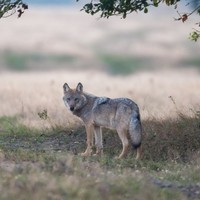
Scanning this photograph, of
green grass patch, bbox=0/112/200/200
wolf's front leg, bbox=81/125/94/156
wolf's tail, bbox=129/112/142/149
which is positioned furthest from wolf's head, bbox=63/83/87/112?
wolf's tail, bbox=129/112/142/149

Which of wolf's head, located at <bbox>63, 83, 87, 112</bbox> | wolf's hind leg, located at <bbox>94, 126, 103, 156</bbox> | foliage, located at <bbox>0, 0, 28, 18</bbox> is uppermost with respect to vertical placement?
foliage, located at <bbox>0, 0, 28, 18</bbox>

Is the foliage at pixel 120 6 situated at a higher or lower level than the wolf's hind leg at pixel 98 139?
higher

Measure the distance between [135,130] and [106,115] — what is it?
759 millimetres

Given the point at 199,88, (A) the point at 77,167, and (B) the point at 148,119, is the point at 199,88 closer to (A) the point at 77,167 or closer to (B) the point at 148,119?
(B) the point at 148,119

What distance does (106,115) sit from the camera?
14.2m

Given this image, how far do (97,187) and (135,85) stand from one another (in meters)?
18.9

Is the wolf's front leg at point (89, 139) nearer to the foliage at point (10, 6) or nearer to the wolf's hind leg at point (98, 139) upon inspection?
the wolf's hind leg at point (98, 139)

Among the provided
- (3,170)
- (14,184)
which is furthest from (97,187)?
(3,170)

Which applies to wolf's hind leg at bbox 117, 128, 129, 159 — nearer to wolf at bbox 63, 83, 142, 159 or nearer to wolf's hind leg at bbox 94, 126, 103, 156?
wolf at bbox 63, 83, 142, 159

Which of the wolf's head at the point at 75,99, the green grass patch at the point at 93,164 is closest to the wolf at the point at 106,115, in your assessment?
the wolf's head at the point at 75,99

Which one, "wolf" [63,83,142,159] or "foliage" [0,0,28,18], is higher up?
"foliage" [0,0,28,18]

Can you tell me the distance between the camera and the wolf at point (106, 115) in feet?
45.1

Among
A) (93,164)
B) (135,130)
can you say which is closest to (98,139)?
(135,130)

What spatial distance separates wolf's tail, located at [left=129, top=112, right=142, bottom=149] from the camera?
1369 centimetres
